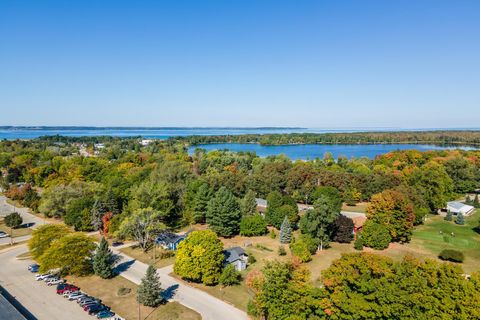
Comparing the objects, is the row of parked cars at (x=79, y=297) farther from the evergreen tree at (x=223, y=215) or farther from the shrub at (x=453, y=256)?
the shrub at (x=453, y=256)

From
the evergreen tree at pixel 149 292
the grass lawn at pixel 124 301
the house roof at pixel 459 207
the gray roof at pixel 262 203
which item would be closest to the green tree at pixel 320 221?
the gray roof at pixel 262 203

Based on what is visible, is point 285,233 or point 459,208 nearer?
point 285,233

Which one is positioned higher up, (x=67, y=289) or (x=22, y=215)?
(x=67, y=289)

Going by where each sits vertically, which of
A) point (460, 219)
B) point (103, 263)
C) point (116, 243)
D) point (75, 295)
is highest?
point (103, 263)

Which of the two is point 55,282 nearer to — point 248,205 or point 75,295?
point 75,295

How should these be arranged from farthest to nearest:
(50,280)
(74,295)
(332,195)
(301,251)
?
(332,195)
(301,251)
(50,280)
(74,295)

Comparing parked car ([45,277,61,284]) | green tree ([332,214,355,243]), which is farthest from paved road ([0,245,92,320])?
green tree ([332,214,355,243])

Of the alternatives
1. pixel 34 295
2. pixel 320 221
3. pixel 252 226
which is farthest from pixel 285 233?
pixel 34 295
